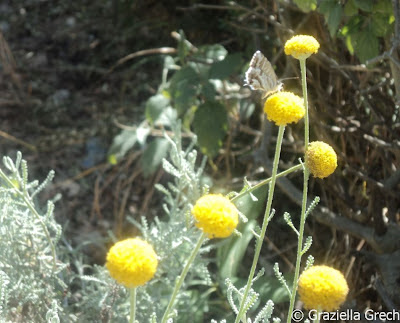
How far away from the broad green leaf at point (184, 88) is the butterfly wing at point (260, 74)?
0.73 metres

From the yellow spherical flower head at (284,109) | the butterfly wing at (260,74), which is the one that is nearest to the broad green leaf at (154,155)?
the butterfly wing at (260,74)

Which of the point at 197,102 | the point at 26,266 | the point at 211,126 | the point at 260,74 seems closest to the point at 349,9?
the point at 260,74

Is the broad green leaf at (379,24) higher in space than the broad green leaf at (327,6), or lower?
lower

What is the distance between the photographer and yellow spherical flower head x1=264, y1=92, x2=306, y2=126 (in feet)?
2.18

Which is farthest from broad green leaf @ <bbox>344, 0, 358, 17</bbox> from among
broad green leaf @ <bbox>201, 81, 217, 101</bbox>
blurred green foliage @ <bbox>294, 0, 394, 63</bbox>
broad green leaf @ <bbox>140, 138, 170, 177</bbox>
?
broad green leaf @ <bbox>140, 138, 170, 177</bbox>

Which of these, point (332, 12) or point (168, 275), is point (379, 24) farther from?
point (168, 275)

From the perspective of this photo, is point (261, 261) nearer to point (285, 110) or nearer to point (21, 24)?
point (285, 110)

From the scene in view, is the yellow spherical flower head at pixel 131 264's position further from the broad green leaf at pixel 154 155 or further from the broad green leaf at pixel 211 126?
the broad green leaf at pixel 154 155

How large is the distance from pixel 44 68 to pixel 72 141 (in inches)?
19.3

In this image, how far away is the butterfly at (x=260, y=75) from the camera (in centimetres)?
78

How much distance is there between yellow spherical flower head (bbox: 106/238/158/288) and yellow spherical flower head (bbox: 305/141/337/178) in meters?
0.21

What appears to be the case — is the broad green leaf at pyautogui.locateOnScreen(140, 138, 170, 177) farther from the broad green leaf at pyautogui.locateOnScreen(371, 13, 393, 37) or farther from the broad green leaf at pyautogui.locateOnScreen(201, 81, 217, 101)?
the broad green leaf at pyautogui.locateOnScreen(371, 13, 393, 37)

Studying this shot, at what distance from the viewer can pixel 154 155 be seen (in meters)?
1.71

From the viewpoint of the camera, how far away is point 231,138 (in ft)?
5.53
